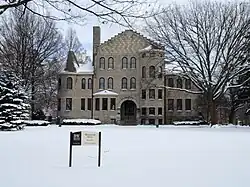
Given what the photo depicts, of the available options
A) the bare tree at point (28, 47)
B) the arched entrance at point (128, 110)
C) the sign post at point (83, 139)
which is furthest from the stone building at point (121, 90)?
the sign post at point (83, 139)

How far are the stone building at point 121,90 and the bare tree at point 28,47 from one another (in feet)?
30.3

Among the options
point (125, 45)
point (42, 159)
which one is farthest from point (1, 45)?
point (42, 159)

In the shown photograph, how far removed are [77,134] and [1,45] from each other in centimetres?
3809

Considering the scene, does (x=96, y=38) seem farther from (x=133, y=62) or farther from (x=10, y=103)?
(x=10, y=103)

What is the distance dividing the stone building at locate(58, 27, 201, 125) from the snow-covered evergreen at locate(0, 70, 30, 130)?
2298 cm

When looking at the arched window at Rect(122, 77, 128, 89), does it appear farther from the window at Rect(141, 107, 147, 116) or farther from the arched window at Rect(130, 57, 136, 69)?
the window at Rect(141, 107, 147, 116)

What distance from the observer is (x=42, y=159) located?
13.2 m

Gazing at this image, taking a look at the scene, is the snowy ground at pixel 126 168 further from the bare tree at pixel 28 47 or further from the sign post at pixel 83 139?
the bare tree at pixel 28 47

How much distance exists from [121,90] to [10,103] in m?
25.7

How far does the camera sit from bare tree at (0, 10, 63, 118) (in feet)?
156

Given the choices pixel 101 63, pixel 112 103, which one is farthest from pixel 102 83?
pixel 112 103

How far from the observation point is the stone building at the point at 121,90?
193 ft

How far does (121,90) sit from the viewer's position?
197 ft

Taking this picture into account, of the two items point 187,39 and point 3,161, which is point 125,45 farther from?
point 3,161
